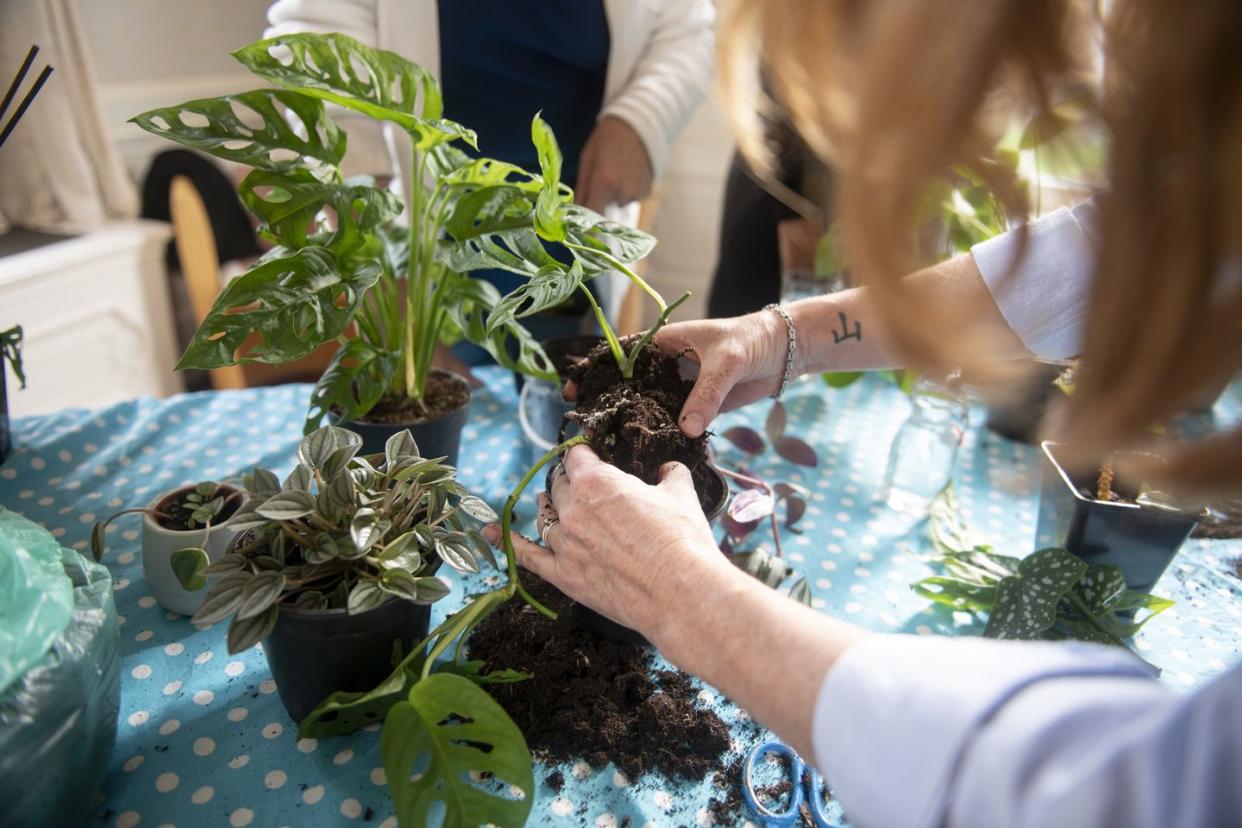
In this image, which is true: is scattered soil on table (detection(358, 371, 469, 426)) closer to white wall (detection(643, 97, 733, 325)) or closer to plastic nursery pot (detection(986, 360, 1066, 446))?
plastic nursery pot (detection(986, 360, 1066, 446))

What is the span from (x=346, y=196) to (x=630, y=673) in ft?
1.86

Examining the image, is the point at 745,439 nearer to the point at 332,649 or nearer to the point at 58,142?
the point at 332,649

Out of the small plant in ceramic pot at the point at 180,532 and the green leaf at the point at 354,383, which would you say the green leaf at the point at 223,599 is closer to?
the small plant in ceramic pot at the point at 180,532

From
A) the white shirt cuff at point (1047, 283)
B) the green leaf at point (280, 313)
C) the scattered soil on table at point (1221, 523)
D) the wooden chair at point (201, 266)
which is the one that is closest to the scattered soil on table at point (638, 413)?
the green leaf at point (280, 313)

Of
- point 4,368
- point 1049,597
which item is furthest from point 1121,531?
point 4,368

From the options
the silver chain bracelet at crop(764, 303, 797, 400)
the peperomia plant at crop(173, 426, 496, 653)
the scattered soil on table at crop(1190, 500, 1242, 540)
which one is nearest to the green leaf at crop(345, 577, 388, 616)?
the peperomia plant at crop(173, 426, 496, 653)

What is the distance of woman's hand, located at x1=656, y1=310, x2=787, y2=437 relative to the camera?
745mm

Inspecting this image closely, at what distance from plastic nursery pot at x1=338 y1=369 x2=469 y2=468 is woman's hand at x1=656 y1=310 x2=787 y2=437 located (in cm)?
29

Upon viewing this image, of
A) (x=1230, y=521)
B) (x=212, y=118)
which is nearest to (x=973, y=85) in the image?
(x=212, y=118)

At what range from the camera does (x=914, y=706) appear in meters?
0.40

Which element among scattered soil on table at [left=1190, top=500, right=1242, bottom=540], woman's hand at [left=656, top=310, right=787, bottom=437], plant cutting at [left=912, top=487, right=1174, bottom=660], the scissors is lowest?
the scissors

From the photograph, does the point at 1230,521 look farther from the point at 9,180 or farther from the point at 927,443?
the point at 9,180

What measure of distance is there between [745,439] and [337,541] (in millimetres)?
660

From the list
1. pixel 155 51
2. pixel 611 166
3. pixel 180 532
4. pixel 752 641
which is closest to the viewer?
pixel 752 641
